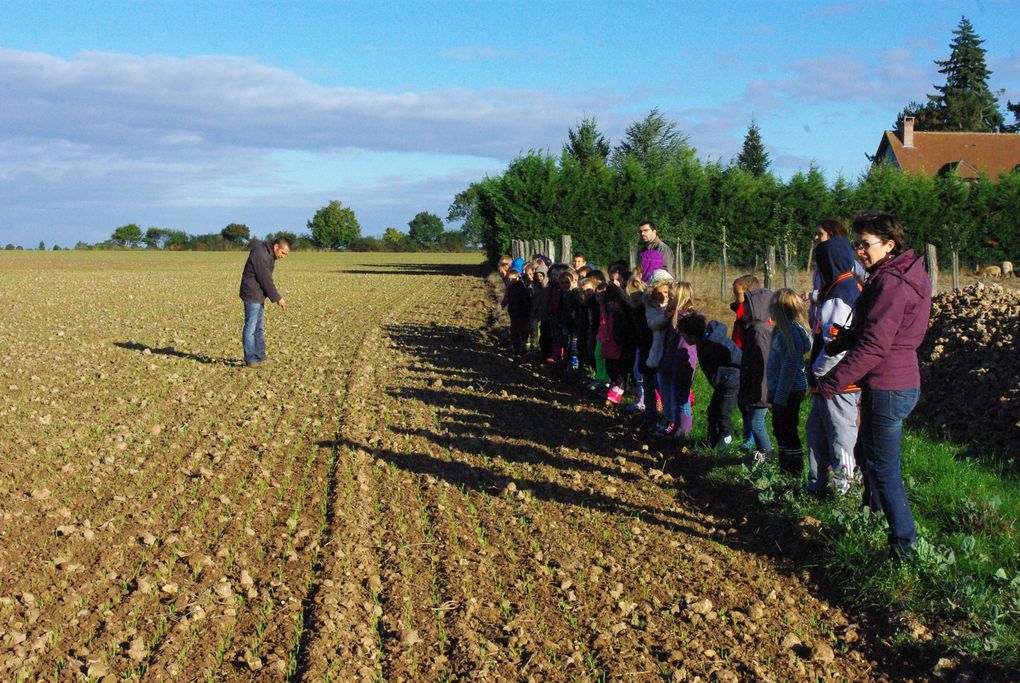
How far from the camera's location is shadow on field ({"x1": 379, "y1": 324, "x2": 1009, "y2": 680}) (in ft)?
15.8

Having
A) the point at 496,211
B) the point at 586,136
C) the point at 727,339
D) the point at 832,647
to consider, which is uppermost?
the point at 586,136

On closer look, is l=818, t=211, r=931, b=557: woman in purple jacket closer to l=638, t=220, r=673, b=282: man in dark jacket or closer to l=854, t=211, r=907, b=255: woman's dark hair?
l=854, t=211, r=907, b=255: woman's dark hair

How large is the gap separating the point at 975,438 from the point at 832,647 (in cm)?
461

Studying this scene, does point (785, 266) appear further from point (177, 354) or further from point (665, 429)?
point (177, 354)

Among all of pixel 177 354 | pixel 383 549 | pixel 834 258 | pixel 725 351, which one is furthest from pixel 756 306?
pixel 177 354

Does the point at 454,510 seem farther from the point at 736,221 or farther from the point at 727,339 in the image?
the point at 736,221

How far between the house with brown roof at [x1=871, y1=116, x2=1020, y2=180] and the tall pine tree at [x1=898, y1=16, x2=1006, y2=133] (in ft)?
53.6

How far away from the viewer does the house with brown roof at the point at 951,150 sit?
4781 centimetres

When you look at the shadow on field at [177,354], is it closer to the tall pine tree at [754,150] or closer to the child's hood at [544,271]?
the child's hood at [544,271]

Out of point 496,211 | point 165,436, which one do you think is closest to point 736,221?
point 496,211

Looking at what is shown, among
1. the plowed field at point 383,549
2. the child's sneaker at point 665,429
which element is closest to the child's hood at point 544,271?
the plowed field at point 383,549

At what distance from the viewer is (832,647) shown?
4.52 m

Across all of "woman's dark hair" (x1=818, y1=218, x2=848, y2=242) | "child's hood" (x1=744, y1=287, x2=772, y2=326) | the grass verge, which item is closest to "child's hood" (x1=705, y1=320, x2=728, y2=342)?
"child's hood" (x1=744, y1=287, x2=772, y2=326)

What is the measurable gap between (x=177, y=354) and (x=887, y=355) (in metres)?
12.2
